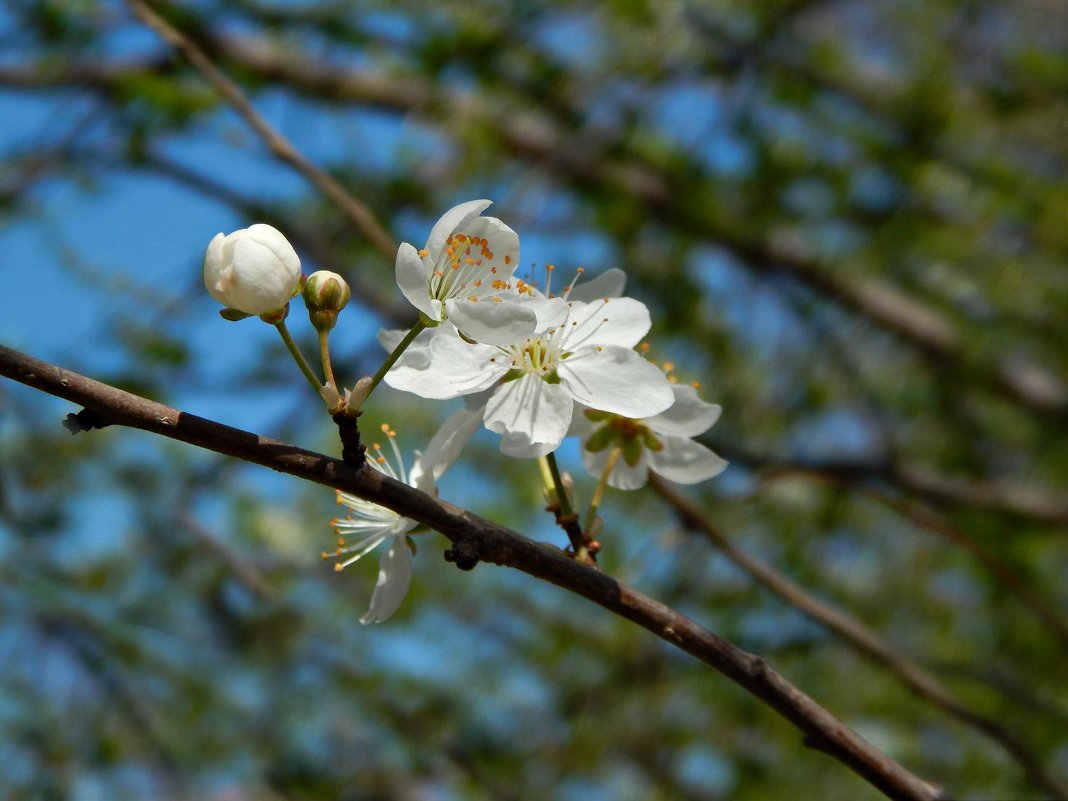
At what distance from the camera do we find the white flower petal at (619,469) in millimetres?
984

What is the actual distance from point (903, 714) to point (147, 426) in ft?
6.75

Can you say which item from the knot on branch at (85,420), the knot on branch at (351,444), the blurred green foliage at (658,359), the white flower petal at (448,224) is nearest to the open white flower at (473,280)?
the white flower petal at (448,224)

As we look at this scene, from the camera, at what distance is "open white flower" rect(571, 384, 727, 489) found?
971 millimetres

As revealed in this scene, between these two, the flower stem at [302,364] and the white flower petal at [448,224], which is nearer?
the flower stem at [302,364]

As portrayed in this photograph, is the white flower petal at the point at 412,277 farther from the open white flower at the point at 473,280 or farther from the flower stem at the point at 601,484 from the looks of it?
the flower stem at the point at 601,484

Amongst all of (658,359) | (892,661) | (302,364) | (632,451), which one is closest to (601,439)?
(632,451)

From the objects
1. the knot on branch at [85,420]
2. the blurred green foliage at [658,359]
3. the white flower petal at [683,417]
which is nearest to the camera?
the knot on branch at [85,420]

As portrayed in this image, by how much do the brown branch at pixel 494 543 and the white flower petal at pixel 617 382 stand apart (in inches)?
5.6

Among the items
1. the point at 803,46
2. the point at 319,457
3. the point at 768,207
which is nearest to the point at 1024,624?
the point at 768,207

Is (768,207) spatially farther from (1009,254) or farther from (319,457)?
(319,457)

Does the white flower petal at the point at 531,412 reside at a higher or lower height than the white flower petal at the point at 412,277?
lower

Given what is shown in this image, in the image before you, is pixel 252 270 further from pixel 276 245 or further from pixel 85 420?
pixel 85 420

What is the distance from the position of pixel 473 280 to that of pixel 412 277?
109 mm

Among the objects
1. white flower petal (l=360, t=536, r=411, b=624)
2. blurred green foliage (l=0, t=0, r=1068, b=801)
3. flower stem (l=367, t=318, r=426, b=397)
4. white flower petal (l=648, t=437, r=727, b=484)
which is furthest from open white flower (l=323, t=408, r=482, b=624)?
blurred green foliage (l=0, t=0, r=1068, b=801)
